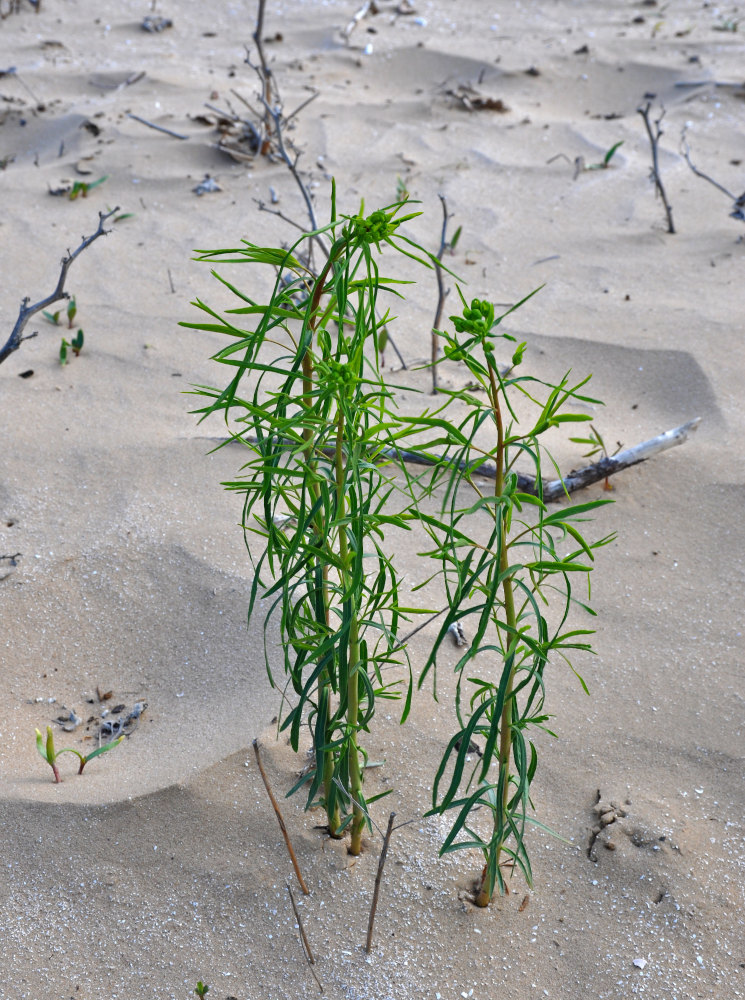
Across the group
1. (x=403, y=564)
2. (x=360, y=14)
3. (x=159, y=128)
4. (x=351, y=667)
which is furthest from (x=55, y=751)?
(x=360, y=14)

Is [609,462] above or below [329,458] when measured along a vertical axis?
below

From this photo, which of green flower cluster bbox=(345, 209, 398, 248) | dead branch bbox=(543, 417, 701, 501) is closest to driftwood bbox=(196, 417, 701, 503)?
dead branch bbox=(543, 417, 701, 501)

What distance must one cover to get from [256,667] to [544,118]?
13.9 ft

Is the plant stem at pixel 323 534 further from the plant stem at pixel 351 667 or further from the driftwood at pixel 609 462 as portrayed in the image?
the driftwood at pixel 609 462

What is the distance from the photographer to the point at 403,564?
8.27 feet

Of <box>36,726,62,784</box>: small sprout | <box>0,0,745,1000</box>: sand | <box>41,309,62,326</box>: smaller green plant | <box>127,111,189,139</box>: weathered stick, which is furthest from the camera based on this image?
<box>127,111,189,139</box>: weathered stick

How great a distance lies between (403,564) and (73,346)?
1604 mm

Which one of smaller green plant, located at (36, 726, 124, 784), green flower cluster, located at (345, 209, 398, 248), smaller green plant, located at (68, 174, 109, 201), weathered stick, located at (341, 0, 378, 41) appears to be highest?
weathered stick, located at (341, 0, 378, 41)

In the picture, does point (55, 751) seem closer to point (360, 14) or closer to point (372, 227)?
point (372, 227)

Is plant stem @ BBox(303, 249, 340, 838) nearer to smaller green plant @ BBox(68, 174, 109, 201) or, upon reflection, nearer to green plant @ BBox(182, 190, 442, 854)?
green plant @ BBox(182, 190, 442, 854)

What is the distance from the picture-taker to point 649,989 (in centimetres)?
164

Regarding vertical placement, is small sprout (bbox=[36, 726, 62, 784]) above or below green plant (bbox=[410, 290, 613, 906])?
below

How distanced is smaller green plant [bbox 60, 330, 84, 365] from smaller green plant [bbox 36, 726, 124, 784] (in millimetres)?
1657

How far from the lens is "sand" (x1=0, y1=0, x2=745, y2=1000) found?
5.59 feet
